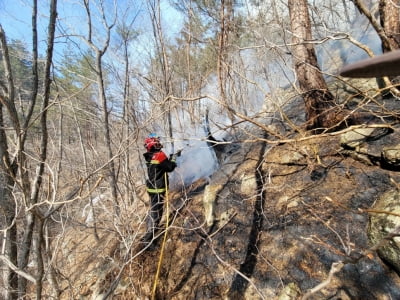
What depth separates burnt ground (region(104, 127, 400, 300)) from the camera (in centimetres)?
249

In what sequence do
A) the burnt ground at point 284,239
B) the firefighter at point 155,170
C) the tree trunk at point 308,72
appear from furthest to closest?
the firefighter at point 155,170
the tree trunk at point 308,72
the burnt ground at point 284,239

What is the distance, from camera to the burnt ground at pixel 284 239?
2494 millimetres

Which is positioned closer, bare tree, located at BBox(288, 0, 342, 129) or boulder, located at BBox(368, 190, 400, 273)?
boulder, located at BBox(368, 190, 400, 273)

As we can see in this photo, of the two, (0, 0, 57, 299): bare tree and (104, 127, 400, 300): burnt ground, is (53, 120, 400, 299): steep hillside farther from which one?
(0, 0, 57, 299): bare tree

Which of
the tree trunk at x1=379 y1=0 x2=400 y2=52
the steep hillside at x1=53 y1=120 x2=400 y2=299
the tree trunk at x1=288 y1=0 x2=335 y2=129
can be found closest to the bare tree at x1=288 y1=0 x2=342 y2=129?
the tree trunk at x1=288 y1=0 x2=335 y2=129

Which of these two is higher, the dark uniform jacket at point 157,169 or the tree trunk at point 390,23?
the tree trunk at point 390,23

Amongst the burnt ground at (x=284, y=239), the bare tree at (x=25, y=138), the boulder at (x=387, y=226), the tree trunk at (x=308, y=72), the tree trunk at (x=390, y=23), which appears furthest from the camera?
the tree trunk at (x=308, y=72)

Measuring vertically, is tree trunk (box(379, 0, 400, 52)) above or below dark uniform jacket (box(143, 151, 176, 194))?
above

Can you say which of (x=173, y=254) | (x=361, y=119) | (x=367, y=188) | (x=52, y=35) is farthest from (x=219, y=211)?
(x=52, y=35)

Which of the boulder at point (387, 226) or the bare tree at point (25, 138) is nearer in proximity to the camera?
the bare tree at point (25, 138)

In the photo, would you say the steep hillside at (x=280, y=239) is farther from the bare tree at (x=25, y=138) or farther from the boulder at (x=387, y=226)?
the bare tree at (x=25, y=138)

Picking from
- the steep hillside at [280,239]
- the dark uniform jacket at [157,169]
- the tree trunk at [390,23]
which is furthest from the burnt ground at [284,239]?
the tree trunk at [390,23]

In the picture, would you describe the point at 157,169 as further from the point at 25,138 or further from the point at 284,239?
the point at 25,138

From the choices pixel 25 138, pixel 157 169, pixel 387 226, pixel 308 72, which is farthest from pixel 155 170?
pixel 387 226
